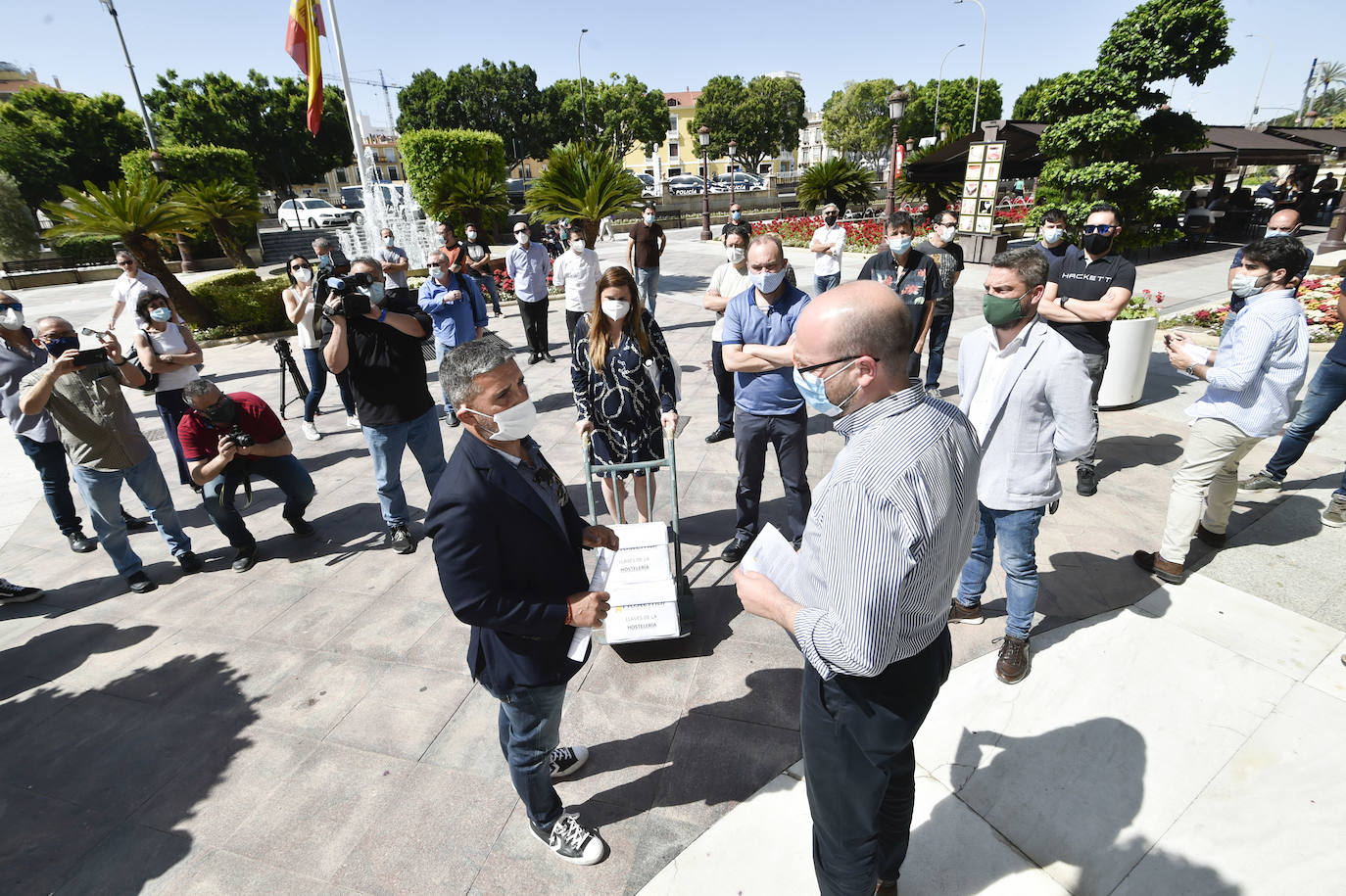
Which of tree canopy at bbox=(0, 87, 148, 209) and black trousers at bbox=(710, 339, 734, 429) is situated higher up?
tree canopy at bbox=(0, 87, 148, 209)

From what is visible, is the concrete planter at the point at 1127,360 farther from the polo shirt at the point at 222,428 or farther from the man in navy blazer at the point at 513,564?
the polo shirt at the point at 222,428

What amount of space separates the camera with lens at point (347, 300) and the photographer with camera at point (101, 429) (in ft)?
4.84

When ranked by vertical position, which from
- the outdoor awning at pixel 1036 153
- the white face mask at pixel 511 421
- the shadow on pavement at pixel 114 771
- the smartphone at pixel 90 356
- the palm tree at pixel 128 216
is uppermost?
the outdoor awning at pixel 1036 153

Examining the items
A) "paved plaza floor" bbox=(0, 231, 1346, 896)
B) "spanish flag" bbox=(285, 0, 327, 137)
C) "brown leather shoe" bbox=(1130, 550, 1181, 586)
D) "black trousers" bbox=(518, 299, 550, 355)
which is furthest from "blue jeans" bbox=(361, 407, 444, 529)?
"spanish flag" bbox=(285, 0, 327, 137)

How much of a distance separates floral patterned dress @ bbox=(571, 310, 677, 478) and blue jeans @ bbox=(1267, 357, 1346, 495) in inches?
179

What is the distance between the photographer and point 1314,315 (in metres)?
8.27

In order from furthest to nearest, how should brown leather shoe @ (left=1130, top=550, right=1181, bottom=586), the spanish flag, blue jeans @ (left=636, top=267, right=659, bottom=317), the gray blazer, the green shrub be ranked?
1. the spanish flag
2. the green shrub
3. blue jeans @ (left=636, top=267, right=659, bottom=317)
4. brown leather shoe @ (left=1130, top=550, right=1181, bottom=586)
5. the gray blazer

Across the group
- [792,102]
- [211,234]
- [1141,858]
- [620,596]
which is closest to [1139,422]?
[1141,858]

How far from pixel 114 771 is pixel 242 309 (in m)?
11.2

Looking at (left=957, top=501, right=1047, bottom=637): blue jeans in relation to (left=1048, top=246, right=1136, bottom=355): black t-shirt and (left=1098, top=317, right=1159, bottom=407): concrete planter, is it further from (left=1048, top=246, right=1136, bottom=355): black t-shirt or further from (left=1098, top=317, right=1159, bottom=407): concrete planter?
(left=1098, top=317, right=1159, bottom=407): concrete planter

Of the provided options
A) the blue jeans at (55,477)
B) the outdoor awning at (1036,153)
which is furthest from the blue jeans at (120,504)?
the outdoor awning at (1036,153)

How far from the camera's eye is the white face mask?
206 centimetres

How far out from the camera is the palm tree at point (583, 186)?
12414 millimetres

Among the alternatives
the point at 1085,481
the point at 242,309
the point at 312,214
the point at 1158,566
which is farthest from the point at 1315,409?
the point at 312,214
